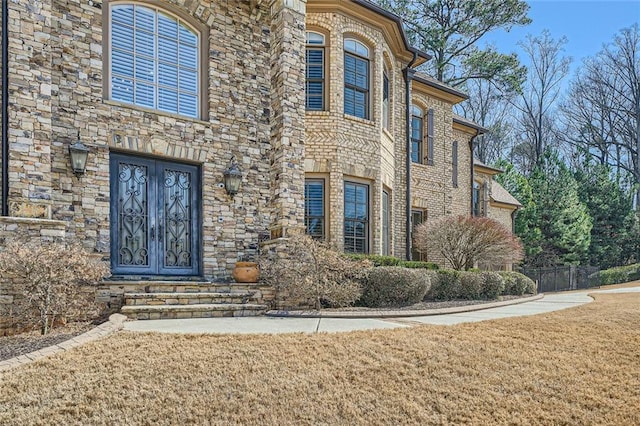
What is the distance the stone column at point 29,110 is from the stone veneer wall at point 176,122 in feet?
0.05

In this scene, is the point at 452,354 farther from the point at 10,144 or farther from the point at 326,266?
the point at 10,144

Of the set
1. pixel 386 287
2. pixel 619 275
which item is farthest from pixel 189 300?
pixel 619 275

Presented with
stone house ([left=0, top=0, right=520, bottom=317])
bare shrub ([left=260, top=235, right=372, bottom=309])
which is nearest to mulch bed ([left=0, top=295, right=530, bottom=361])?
stone house ([left=0, top=0, right=520, bottom=317])

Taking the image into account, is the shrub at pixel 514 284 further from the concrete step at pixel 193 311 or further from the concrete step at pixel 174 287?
the concrete step at pixel 193 311

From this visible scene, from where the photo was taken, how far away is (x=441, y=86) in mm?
17312

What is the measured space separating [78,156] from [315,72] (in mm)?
5976

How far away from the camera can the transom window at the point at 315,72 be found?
12.1 metres

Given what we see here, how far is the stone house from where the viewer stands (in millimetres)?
7996

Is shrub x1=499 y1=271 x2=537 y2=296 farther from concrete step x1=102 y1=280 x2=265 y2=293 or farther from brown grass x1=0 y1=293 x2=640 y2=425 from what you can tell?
brown grass x1=0 y1=293 x2=640 y2=425

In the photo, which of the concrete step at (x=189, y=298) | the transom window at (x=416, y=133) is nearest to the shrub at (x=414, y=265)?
the transom window at (x=416, y=133)

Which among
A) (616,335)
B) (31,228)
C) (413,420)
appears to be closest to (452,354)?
(413,420)

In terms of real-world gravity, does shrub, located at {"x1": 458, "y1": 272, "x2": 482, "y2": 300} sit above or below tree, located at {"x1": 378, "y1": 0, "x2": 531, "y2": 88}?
below

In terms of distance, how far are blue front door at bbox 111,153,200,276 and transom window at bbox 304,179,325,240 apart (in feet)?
8.94

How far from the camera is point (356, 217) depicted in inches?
488
